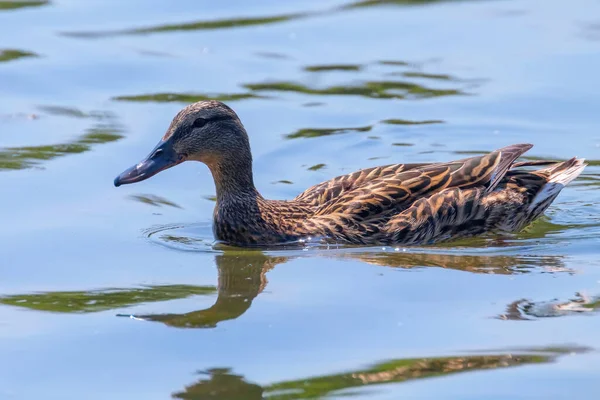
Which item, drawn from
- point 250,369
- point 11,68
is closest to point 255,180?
point 11,68

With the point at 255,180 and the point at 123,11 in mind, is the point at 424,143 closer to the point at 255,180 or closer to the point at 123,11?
the point at 255,180

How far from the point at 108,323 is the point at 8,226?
8.60 feet

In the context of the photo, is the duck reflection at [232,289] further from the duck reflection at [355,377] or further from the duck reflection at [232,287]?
the duck reflection at [355,377]

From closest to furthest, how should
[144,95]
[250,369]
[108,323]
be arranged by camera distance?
[250,369] < [108,323] < [144,95]

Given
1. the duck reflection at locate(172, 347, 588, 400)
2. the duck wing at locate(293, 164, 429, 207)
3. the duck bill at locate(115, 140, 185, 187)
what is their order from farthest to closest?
the duck wing at locate(293, 164, 429, 207) < the duck bill at locate(115, 140, 185, 187) < the duck reflection at locate(172, 347, 588, 400)

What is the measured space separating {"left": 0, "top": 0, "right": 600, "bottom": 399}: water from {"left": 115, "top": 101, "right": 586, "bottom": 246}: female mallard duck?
0.89 ft

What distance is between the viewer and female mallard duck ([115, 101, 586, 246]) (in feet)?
34.9

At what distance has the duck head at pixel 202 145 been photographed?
10.6 meters

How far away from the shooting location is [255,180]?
12680mm

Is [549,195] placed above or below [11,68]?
below

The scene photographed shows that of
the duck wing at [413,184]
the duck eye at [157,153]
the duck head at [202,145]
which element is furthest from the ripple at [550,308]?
the duck eye at [157,153]

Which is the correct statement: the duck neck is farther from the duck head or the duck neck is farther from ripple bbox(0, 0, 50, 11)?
ripple bbox(0, 0, 50, 11)

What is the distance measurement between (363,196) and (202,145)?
1434 millimetres

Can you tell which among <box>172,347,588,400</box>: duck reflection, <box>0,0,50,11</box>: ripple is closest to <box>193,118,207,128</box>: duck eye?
<box>172,347,588,400</box>: duck reflection
